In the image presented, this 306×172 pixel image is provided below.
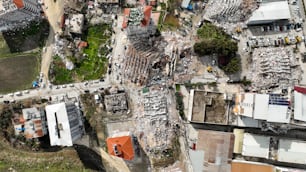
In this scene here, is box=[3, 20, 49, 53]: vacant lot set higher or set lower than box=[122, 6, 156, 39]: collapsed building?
lower

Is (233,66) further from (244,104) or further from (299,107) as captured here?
(299,107)

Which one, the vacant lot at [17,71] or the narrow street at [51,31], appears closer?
the narrow street at [51,31]

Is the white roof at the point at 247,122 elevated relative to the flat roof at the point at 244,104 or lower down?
lower down

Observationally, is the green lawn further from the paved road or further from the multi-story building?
the multi-story building

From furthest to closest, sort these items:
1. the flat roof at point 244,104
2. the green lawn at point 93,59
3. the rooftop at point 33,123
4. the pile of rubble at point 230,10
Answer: the green lawn at point 93,59, the rooftop at point 33,123, the pile of rubble at point 230,10, the flat roof at point 244,104

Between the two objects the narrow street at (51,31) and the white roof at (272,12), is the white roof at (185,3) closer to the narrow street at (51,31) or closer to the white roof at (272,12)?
the white roof at (272,12)

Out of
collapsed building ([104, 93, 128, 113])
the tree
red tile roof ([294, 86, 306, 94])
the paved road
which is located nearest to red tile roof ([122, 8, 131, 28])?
the paved road

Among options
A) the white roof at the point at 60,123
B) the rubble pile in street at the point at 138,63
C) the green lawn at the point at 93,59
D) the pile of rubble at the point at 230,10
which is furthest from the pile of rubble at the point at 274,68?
the white roof at the point at 60,123

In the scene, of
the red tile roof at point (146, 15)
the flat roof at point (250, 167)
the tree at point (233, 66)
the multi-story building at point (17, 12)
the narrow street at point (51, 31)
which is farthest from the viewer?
the narrow street at point (51, 31)
